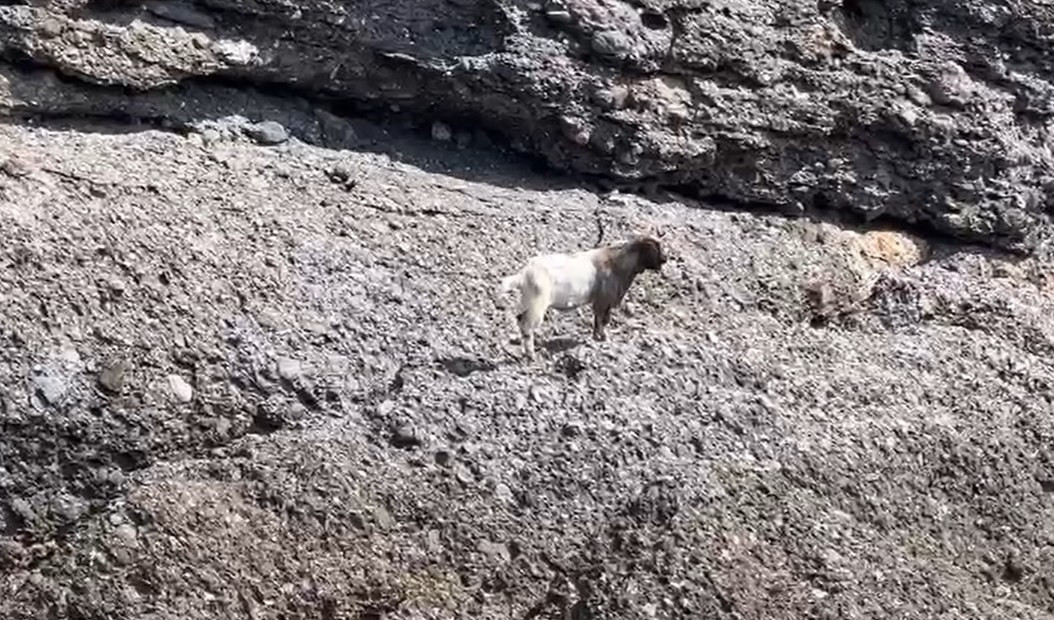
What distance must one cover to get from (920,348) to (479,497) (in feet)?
7.99

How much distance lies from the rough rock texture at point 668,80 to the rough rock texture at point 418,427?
1.10 feet

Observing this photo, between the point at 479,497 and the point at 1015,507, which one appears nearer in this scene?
the point at 479,497

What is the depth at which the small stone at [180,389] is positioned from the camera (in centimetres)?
664

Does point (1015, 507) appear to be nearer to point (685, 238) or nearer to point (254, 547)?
point (685, 238)

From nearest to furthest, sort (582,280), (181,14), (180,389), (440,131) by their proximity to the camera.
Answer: (180,389) < (582,280) < (181,14) < (440,131)

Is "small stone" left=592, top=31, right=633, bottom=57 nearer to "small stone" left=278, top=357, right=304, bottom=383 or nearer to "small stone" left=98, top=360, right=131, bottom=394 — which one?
"small stone" left=278, top=357, right=304, bottom=383

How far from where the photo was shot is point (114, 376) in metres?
6.55

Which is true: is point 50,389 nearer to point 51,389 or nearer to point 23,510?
point 51,389

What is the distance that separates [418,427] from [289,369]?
58cm

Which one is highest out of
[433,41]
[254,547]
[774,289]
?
[433,41]

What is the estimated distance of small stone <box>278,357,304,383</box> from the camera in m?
6.82

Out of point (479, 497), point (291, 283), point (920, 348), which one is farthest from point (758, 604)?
point (291, 283)

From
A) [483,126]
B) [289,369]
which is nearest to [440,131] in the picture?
[483,126]

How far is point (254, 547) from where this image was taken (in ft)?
21.1
